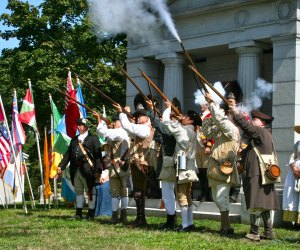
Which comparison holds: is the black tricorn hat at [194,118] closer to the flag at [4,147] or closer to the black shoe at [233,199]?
the black shoe at [233,199]

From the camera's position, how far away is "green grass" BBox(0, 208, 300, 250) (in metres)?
8.39

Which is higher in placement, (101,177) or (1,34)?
(1,34)

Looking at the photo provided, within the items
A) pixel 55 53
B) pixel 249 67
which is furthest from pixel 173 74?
pixel 55 53

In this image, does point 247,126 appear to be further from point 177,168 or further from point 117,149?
point 117,149

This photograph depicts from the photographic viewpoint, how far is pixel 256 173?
9.16m

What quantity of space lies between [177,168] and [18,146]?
20.1 feet

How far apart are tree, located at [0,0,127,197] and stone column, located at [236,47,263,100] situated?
10601 millimetres

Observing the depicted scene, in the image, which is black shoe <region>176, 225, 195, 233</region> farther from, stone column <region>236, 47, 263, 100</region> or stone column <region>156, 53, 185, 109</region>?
stone column <region>156, 53, 185, 109</region>

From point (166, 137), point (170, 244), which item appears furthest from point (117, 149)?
point (170, 244)

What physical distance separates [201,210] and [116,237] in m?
3.45

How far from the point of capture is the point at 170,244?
8.46m

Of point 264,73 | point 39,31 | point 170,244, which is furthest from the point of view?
point 39,31

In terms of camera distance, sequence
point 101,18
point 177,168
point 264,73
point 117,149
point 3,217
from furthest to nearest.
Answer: point 264,73, point 101,18, point 3,217, point 117,149, point 177,168

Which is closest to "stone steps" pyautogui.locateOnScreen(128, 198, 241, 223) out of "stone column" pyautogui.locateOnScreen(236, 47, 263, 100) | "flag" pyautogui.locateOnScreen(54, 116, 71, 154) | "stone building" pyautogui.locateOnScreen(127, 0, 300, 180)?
"stone building" pyautogui.locateOnScreen(127, 0, 300, 180)
